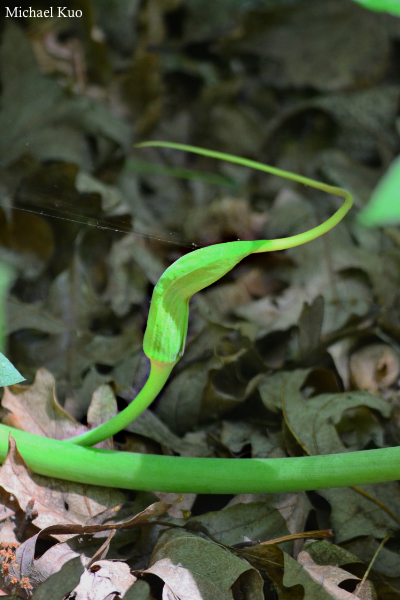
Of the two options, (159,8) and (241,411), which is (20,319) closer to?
(241,411)

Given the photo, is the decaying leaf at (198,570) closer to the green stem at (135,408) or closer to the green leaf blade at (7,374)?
the green stem at (135,408)

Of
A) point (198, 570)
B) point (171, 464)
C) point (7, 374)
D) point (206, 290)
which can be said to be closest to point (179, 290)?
point (7, 374)

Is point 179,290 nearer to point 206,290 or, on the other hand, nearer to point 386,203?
point 386,203

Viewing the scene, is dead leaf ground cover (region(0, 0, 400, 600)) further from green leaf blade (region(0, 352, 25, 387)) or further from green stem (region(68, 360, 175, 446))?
green leaf blade (region(0, 352, 25, 387))

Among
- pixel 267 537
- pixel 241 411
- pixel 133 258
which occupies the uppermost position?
pixel 133 258

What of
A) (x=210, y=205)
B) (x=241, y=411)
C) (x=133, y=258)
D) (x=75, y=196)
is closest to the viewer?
(x=241, y=411)

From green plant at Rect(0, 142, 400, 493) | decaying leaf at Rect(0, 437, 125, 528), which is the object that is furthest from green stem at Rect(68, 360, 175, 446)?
decaying leaf at Rect(0, 437, 125, 528)

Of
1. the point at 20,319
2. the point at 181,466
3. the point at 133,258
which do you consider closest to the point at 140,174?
the point at 133,258
